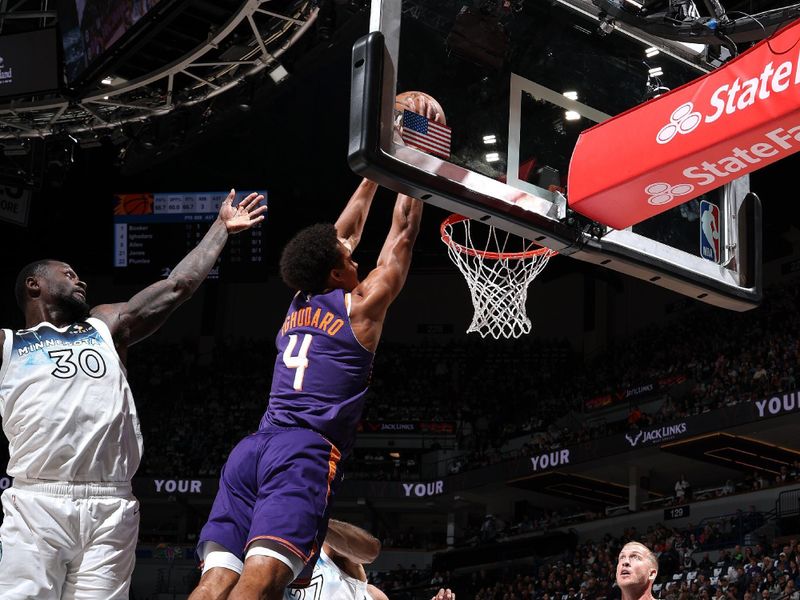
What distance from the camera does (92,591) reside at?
3.54 m

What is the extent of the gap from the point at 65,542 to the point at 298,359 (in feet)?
3.60

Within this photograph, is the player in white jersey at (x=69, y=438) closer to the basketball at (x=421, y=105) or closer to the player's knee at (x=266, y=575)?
the player's knee at (x=266, y=575)

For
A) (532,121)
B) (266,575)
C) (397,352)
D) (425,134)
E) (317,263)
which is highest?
(397,352)

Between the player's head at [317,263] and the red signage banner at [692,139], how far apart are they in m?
1.81

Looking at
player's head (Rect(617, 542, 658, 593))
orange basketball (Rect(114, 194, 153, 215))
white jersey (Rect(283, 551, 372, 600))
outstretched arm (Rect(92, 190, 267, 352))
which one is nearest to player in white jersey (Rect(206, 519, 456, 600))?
white jersey (Rect(283, 551, 372, 600))

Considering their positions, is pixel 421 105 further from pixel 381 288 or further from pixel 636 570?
pixel 636 570

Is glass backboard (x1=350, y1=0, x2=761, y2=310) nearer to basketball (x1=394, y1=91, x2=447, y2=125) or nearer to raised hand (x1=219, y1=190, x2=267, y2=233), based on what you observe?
basketball (x1=394, y1=91, x2=447, y2=125)

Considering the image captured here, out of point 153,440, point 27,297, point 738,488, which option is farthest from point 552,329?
point 27,297

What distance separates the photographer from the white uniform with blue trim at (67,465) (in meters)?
3.54

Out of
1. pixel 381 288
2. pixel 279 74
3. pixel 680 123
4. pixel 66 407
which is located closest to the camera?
pixel 66 407

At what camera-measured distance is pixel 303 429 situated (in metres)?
3.91

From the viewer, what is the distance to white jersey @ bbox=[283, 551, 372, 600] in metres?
5.01

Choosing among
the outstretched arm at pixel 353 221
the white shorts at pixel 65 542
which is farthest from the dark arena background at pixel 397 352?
the white shorts at pixel 65 542

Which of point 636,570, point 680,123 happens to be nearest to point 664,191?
point 680,123
